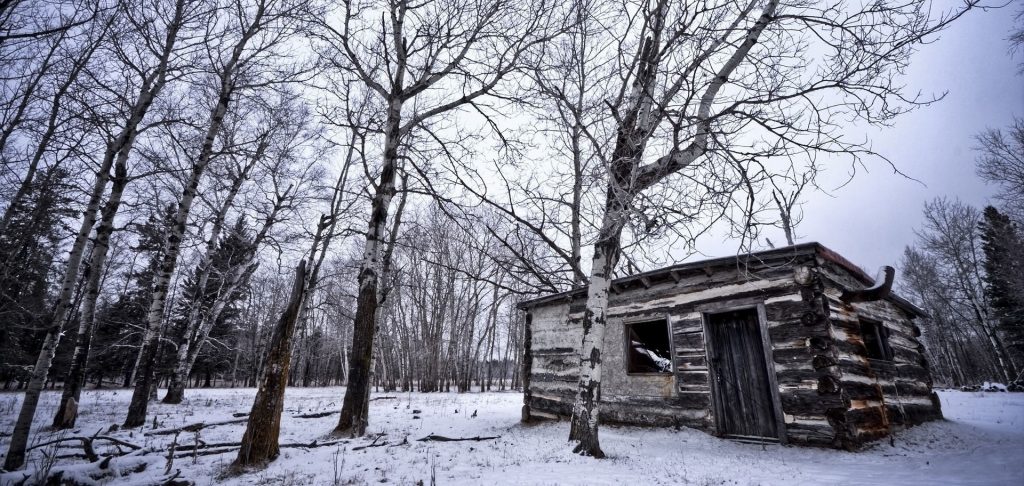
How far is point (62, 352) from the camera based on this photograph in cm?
2356

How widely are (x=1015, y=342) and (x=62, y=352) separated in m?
53.5

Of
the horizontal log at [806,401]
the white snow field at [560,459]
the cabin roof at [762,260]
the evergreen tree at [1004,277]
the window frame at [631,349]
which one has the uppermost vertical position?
the evergreen tree at [1004,277]

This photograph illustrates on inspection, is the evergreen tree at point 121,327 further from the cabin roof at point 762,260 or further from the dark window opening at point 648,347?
the dark window opening at point 648,347

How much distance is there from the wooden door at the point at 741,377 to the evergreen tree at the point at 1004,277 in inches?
836

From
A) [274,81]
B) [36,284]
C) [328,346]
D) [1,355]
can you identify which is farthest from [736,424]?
[328,346]

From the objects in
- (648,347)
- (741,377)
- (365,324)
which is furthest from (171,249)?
(741,377)

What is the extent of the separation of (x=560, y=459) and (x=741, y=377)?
437cm

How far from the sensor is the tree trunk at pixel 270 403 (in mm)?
5242

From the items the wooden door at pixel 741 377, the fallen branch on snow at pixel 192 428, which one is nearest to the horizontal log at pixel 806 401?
the wooden door at pixel 741 377

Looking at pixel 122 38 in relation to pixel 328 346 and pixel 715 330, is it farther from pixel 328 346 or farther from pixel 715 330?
pixel 328 346

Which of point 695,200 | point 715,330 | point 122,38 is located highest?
point 122,38

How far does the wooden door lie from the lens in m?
7.61

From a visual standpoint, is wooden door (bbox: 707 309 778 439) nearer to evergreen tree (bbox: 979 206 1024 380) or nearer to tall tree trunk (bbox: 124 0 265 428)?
tall tree trunk (bbox: 124 0 265 428)

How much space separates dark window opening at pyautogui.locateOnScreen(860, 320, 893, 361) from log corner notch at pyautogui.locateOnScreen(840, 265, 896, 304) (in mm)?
1769
